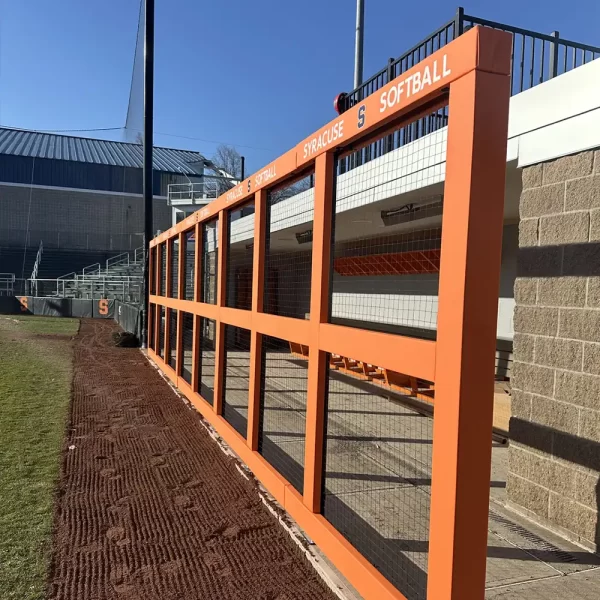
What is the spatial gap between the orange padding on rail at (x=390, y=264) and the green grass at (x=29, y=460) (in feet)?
16.2

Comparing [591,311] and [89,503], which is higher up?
[591,311]

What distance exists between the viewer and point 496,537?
3711 mm

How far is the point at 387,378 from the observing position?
8789 mm

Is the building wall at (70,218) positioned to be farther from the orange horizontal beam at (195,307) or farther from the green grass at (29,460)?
the orange horizontal beam at (195,307)

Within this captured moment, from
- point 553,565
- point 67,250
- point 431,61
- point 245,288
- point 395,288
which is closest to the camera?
point 431,61

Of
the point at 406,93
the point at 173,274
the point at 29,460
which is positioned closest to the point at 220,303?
the point at 29,460

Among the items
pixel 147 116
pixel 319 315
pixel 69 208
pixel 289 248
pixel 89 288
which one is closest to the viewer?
pixel 319 315

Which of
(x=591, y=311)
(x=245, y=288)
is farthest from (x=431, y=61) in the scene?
(x=245, y=288)

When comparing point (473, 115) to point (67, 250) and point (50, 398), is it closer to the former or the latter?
point (50, 398)

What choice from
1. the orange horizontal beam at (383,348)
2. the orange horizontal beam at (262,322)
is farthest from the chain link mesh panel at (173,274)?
the orange horizontal beam at (383,348)

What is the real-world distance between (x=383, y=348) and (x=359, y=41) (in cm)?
1187

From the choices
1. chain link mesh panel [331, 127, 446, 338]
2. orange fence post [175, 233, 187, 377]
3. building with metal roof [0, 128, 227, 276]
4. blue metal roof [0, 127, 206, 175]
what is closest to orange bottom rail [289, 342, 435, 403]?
chain link mesh panel [331, 127, 446, 338]

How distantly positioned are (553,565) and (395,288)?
25.5 ft

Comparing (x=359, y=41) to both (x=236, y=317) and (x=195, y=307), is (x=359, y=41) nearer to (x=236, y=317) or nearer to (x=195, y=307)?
(x=195, y=307)
